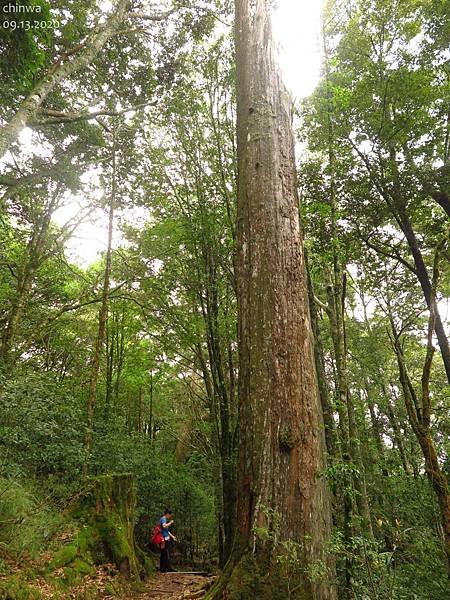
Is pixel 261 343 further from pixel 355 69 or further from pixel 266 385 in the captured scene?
pixel 355 69

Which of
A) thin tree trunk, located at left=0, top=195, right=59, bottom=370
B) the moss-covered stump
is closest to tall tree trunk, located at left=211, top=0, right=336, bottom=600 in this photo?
the moss-covered stump

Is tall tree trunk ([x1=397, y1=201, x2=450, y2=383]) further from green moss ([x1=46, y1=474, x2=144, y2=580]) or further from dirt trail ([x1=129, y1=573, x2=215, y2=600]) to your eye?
green moss ([x1=46, y1=474, x2=144, y2=580])

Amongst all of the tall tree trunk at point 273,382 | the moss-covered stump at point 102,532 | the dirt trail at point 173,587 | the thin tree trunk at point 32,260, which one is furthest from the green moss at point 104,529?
the thin tree trunk at point 32,260

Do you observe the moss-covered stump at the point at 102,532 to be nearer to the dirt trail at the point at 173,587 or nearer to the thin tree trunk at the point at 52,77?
the dirt trail at the point at 173,587

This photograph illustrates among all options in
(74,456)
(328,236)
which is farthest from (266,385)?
(74,456)

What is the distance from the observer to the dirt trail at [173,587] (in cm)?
630

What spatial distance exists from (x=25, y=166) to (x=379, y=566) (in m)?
10.1

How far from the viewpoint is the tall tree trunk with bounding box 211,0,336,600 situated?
2.20 m

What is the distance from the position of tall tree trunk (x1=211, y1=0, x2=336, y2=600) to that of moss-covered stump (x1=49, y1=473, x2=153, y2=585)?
4.47 meters

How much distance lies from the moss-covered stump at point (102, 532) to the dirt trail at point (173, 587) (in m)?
0.36

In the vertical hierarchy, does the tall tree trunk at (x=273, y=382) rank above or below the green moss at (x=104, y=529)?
above

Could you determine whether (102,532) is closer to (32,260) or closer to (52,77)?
(32,260)

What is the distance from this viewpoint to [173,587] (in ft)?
24.3

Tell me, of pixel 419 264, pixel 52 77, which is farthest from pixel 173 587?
pixel 52 77
